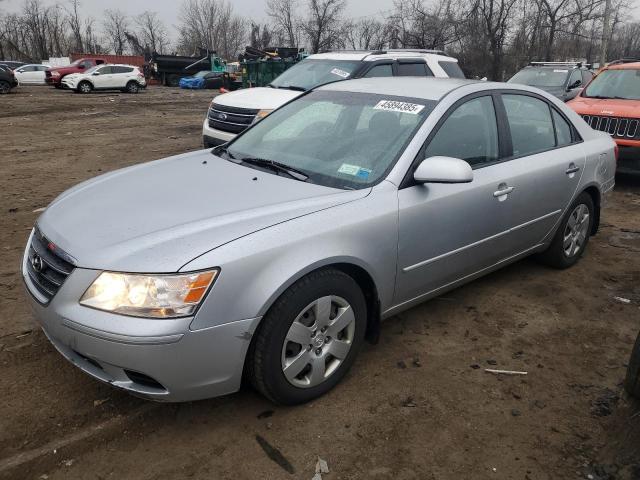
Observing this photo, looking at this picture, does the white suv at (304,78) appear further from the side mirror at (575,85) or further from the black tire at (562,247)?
the black tire at (562,247)

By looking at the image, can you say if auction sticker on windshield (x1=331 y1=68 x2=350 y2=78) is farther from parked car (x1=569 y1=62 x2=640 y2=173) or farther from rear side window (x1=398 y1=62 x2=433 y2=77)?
parked car (x1=569 y1=62 x2=640 y2=173)

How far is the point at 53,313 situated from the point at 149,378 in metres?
0.55

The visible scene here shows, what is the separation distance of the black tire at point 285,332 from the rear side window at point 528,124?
1900 mm

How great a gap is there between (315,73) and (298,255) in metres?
6.96

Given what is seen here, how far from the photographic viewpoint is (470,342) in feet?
11.5

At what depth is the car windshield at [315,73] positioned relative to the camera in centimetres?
850

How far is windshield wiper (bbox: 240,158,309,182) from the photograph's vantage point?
10.2ft

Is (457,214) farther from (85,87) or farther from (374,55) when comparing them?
(85,87)

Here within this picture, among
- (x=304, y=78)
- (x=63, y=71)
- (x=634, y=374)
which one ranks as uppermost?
(x=304, y=78)

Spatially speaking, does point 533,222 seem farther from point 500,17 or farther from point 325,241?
point 500,17

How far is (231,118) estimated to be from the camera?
8250 mm

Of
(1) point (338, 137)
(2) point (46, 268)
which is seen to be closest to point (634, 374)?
(1) point (338, 137)

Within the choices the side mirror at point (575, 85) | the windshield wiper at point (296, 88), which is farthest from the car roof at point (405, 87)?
the side mirror at point (575, 85)

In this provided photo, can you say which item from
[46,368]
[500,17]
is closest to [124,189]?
[46,368]
